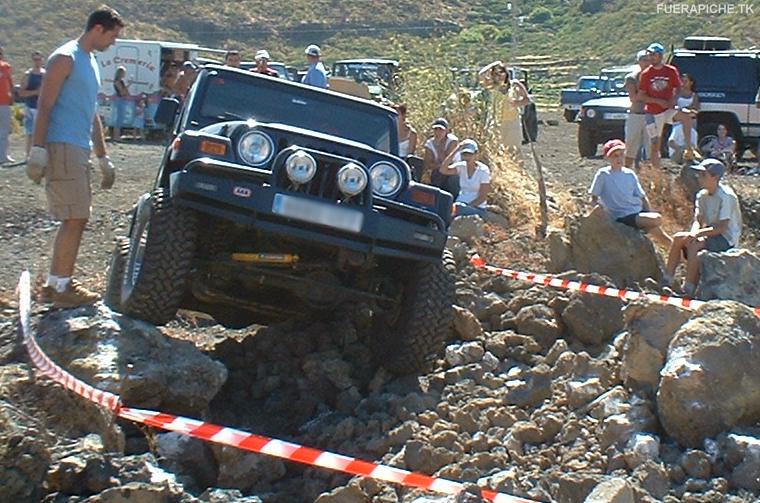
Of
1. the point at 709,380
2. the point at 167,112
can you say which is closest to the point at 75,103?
the point at 167,112

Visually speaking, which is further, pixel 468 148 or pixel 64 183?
pixel 468 148

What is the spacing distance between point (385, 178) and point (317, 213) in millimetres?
617

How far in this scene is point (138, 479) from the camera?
5.38m

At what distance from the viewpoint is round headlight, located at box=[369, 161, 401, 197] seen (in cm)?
763

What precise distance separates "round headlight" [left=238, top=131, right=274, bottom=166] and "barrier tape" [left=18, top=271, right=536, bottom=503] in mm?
1542

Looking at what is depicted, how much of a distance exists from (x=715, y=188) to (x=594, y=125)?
12227mm

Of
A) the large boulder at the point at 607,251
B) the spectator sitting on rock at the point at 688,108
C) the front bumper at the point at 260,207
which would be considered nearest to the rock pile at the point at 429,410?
the front bumper at the point at 260,207

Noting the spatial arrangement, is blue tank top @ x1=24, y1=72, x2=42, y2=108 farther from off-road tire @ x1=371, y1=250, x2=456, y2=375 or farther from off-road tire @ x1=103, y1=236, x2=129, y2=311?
off-road tire @ x1=371, y1=250, x2=456, y2=375

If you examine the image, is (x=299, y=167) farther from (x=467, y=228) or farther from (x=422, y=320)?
(x=467, y=228)

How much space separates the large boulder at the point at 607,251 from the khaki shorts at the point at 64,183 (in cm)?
385

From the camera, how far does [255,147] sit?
747 cm

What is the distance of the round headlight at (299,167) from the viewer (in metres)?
7.22

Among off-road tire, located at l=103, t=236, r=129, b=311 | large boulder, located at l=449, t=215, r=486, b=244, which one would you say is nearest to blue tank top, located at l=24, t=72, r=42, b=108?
large boulder, located at l=449, t=215, r=486, b=244

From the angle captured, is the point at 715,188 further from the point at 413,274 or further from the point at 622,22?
the point at 622,22
